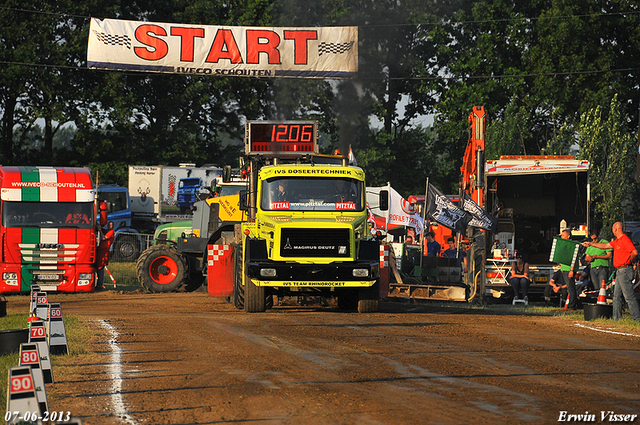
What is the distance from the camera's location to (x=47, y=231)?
23328 mm

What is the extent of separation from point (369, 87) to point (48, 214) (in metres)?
29.3

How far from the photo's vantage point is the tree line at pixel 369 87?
45.7 metres

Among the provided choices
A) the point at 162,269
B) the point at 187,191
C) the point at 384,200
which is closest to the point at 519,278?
the point at 384,200

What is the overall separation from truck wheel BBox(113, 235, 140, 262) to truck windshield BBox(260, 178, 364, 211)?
56.5 ft

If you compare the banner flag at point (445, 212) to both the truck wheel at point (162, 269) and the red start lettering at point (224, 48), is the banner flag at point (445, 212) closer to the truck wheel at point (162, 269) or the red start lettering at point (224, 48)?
the truck wheel at point (162, 269)

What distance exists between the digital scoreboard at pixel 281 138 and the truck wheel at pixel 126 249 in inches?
631

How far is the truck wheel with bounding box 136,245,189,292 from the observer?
24406 mm

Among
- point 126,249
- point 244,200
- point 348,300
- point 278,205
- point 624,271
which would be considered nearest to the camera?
point 624,271

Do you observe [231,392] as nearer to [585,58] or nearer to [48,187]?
[48,187]

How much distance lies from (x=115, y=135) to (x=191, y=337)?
Answer: 39.7 meters

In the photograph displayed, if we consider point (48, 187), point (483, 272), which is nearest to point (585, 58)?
point (483, 272)

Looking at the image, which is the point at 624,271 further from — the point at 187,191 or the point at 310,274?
the point at 187,191

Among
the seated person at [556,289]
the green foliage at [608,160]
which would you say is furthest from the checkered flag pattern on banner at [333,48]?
the green foliage at [608,160]

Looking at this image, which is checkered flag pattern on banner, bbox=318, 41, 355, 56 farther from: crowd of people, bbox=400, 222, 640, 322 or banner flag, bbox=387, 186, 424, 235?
crowd of people, bbox=400, 222, 640, 322
